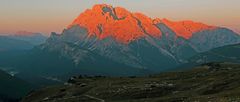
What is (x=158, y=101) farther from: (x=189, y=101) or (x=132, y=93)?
(x=132, y=93)

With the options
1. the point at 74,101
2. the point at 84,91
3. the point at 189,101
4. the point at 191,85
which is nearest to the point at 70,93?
the point at 84,91

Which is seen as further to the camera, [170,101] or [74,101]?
[74,101]

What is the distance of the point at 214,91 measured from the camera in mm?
115812

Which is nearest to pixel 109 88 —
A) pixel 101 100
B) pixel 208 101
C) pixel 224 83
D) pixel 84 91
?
pixel 84 91

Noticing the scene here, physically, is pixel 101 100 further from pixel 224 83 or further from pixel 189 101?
pixel 189 101

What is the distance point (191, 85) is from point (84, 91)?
2043 inches

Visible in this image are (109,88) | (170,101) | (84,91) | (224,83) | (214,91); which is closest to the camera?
(170,101)

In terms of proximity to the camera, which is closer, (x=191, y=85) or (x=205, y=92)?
(x=205, y=92)

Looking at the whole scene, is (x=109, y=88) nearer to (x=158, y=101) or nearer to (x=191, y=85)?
(x=191, y=85)

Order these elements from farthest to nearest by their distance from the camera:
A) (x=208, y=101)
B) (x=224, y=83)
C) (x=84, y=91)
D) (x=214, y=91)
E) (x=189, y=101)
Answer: (x=84, y=91) < (x=224, y=83) < (x=214, y=91) < (x=189, y=101) < (x=208, y=101)

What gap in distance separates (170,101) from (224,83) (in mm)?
32744

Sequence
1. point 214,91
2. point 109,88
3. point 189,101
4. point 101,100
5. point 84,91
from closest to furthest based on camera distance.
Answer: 1. point 189,101
2. point 214,91
3. point 101,100
4. point 109,88
5. point 84,91

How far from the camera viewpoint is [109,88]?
165500mm

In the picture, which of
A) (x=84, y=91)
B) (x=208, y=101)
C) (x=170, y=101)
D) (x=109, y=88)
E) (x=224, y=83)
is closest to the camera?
(x=208, y=101)
